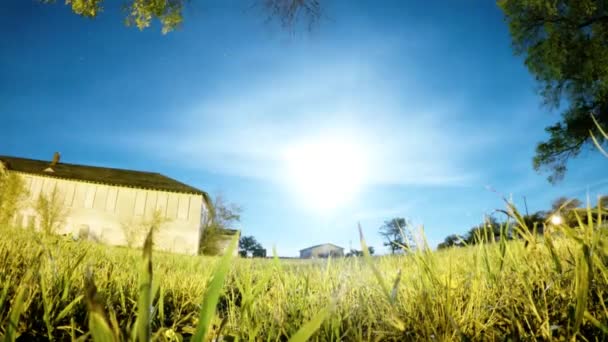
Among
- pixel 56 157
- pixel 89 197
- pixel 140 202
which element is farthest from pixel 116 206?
pixel 56 157

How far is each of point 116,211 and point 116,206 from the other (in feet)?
1.77

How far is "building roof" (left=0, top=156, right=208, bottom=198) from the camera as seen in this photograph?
3603 centimetres

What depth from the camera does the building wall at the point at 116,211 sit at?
3366 cm

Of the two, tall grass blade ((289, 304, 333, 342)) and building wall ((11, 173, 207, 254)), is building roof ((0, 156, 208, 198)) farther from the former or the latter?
tall grass blade ((289, 304, 333, 342))

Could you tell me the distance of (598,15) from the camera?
1239 centimetres

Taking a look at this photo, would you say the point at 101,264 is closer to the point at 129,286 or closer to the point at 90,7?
the point at 129,286

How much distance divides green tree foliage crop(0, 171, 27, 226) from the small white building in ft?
6.12

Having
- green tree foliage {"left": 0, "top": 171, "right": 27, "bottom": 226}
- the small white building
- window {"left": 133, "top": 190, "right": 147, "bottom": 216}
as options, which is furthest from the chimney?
window {"left": 133, "top": 190, "right": 147, "bottom": 216}

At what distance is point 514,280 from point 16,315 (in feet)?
5.31

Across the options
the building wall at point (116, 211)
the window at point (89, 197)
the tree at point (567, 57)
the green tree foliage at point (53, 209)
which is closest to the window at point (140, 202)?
the building wall at point (116, 211)

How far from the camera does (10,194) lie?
2859 centimetres

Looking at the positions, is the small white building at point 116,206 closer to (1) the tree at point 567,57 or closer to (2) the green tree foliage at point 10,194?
(2) the green tree foliage at point 10,194

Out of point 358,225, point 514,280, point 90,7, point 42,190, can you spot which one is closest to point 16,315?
point 358,225

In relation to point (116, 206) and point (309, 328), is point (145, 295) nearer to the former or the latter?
point (309, 328)
